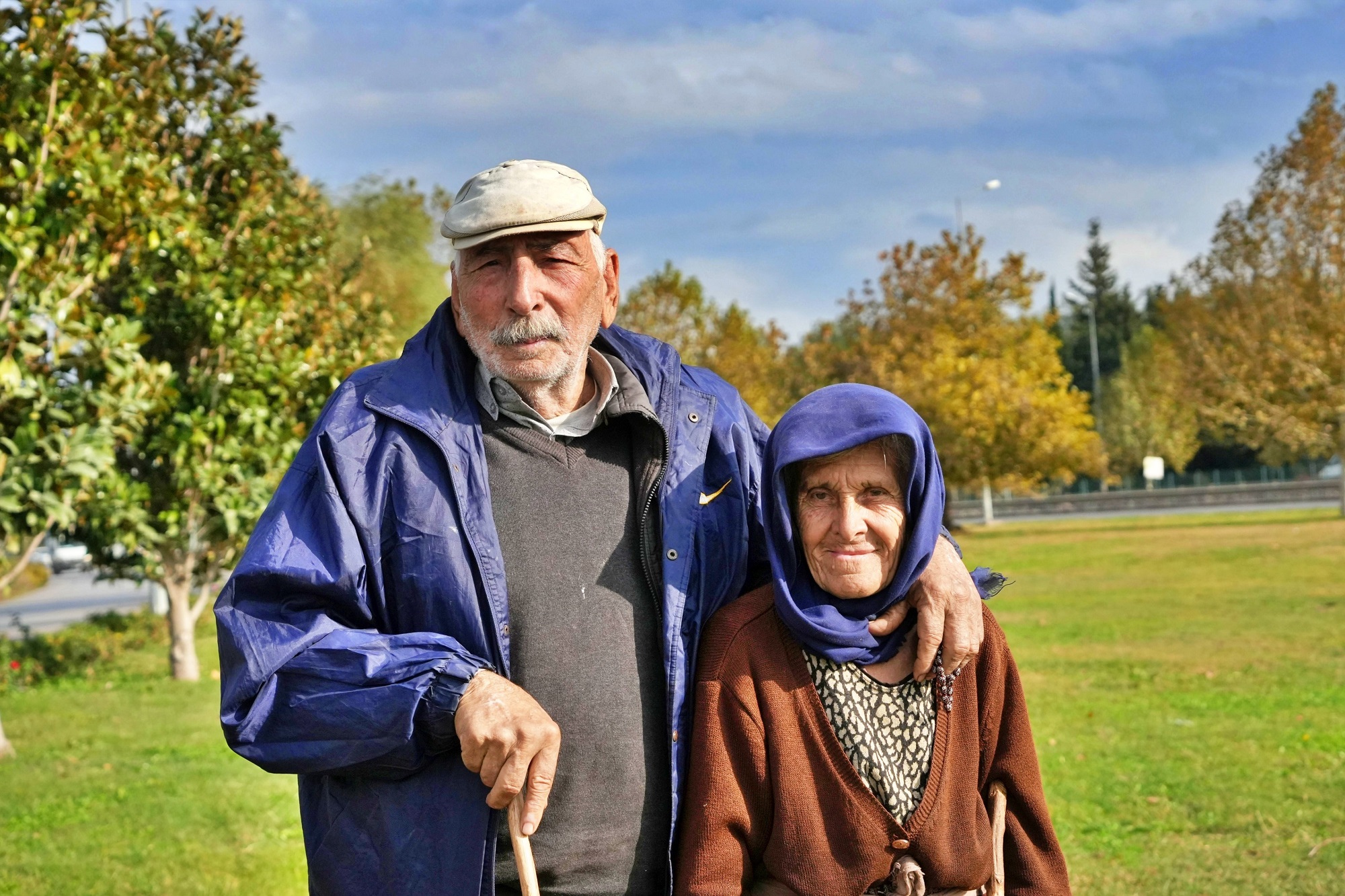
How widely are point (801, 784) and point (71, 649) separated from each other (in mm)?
14474

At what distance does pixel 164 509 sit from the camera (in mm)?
12156

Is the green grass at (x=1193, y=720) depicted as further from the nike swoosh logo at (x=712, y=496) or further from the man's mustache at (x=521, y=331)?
the man's mustache at (x=521, y=331)

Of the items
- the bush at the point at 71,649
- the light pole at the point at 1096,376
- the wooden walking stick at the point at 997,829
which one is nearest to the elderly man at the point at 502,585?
the wooden walking stick at the point at 997,829

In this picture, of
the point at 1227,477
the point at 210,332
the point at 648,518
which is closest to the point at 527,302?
the point at 648,518

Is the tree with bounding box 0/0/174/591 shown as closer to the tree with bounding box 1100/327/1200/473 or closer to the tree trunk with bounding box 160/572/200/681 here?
the tree trunk with bounding box 160/572/200/681

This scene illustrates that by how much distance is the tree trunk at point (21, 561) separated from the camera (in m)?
9.16

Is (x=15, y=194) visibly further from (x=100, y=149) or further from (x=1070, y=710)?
(x=1070, y=710)

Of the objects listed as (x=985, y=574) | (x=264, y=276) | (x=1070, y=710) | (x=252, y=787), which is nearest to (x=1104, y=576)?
(x=1070, y=710)

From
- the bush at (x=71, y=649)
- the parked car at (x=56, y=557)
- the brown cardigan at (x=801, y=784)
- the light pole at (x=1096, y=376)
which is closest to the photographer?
the brown cardigan at (x=801, y=784)

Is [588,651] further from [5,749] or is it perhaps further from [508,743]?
[5,749]

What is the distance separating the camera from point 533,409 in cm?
280

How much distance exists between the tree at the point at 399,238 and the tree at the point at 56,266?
12.3 m

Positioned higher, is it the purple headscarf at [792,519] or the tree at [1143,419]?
the tree at [1143,419]

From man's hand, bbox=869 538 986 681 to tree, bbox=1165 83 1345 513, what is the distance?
30.1 metres
